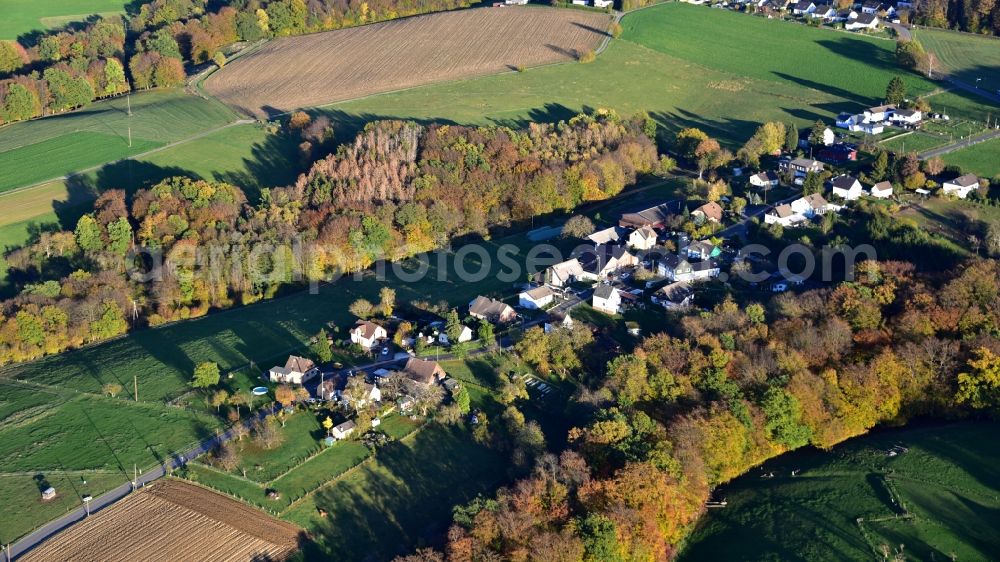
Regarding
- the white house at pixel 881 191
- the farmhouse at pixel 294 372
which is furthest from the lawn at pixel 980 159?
the farmhouse at pixel 294 372

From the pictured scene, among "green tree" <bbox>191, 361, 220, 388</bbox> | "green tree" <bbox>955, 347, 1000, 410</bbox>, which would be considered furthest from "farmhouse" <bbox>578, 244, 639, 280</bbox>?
"green tree" <bbox>191, 361, 220, 388</bbox>

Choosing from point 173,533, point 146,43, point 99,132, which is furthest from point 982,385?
point 146,43

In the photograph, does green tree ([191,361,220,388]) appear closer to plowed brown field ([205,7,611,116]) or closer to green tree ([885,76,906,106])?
plowed brown field ([205,7,611,116])

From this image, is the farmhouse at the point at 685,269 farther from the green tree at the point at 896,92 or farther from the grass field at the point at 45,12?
the grass field at the point at 45,12

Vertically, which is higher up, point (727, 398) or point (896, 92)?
point (896, 92)

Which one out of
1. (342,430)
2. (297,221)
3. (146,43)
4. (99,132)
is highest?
(146,43)

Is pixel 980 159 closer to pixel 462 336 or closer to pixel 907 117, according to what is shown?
pixel 907 117

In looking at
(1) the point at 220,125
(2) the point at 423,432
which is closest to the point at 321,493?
(2) the point at 423,432
